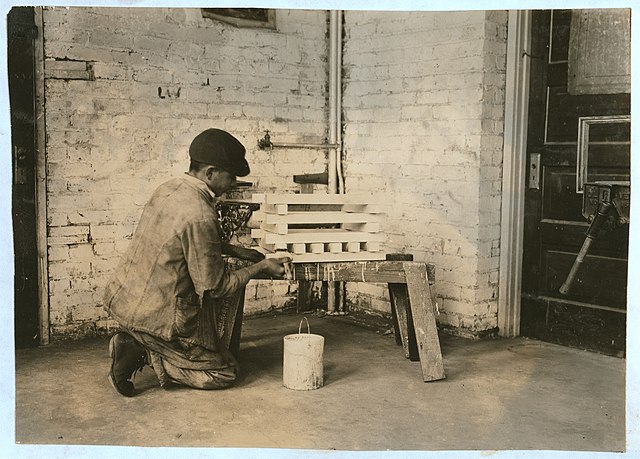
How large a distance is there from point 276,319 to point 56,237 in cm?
163

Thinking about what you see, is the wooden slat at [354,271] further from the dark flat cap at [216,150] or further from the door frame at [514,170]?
the door frame at [514,170]

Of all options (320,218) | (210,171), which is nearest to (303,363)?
(320,218)

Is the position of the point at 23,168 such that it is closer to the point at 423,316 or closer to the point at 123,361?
the point at 123,361

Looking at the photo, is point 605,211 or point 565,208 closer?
point 605,211

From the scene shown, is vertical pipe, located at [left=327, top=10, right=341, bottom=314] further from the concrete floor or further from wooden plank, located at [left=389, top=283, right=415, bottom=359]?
wooden plank, located at [left=389, top=283, right=415, bottom=359]

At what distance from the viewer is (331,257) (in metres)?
3.92

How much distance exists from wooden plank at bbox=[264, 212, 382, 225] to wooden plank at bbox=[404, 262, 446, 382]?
0.32 m

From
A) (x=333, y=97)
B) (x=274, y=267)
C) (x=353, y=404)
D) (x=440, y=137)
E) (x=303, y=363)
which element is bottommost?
(x=353, y=404)

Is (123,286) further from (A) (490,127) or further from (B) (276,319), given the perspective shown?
(A) (490,127)

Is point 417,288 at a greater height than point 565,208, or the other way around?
point 565,208

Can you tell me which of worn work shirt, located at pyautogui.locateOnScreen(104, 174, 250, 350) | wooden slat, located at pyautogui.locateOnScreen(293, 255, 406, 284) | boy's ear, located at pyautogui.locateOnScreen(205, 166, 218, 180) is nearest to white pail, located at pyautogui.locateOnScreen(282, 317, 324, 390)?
wooden slat, located at pyautogui.locateOnScreen(293, 255, 406, 284)

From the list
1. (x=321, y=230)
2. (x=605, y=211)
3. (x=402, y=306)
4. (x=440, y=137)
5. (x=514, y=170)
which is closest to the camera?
(x=321, y=230)

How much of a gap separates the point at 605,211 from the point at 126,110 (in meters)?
2.88

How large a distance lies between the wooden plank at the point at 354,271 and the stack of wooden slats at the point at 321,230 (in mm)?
37
